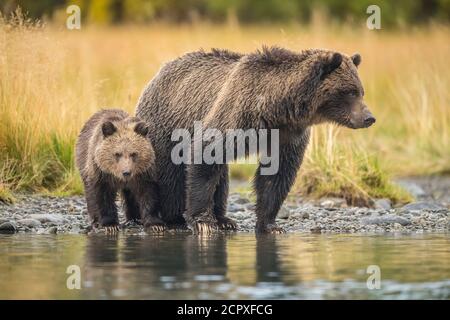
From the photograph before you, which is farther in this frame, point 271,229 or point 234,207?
point 234,207

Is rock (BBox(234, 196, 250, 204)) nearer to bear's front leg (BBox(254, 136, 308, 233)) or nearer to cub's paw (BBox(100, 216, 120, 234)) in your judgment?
bear's front leg (BBox(254, 136, 308, 233))

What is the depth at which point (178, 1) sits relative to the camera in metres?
40.0

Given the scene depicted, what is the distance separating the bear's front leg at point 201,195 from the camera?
1061 centimetres

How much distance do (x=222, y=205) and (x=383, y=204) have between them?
2447 mm

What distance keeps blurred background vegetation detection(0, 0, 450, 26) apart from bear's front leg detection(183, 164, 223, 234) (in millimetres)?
26777

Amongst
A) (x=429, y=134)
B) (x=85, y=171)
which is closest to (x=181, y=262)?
(x=85, y=171)

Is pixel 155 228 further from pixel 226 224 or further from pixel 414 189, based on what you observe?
pixel 414 189

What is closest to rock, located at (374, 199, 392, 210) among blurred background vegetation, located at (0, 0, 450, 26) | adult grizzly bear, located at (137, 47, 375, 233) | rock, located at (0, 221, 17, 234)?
adult grizzly bear, located at (137, 47, 375, 233)

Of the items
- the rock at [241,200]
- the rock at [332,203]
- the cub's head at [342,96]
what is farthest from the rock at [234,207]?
the cub's head at [342,96]

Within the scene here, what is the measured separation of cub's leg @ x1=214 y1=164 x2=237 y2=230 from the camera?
11.2m

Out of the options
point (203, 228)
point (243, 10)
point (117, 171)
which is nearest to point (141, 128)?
point (117, 171)

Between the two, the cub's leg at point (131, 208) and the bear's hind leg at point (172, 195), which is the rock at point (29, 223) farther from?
the bear's hind leg at point (172, 195)

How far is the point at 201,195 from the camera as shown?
10.7 metres

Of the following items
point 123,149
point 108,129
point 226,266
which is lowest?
point 226,266
